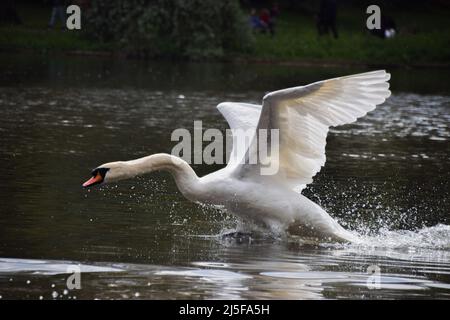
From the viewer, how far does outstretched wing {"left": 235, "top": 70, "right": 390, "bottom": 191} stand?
37.4 ft

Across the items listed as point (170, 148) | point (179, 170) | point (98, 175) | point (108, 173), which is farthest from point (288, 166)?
point (170, 148)

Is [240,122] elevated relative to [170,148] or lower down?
elevated

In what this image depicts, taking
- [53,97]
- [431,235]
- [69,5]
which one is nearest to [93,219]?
[431,235]

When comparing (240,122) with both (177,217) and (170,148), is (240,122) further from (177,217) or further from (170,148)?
(170,148)

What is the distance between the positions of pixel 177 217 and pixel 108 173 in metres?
1.87

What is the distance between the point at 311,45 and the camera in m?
44.4

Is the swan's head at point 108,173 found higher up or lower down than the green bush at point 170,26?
lower down

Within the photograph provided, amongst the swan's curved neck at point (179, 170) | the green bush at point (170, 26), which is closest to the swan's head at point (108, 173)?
the swan's curved neck at point (179, 170)

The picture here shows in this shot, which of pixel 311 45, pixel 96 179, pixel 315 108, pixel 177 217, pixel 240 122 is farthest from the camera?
pixel 311 45

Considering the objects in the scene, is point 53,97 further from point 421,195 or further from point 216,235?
point 216,235

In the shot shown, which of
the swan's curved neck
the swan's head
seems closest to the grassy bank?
the swan's curved neck

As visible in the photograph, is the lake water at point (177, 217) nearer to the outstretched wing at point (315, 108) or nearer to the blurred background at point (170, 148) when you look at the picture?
the blurred background at point (170, 148)

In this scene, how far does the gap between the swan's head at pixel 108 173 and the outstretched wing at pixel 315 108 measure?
1.25 metres

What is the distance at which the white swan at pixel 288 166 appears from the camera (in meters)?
11.4
